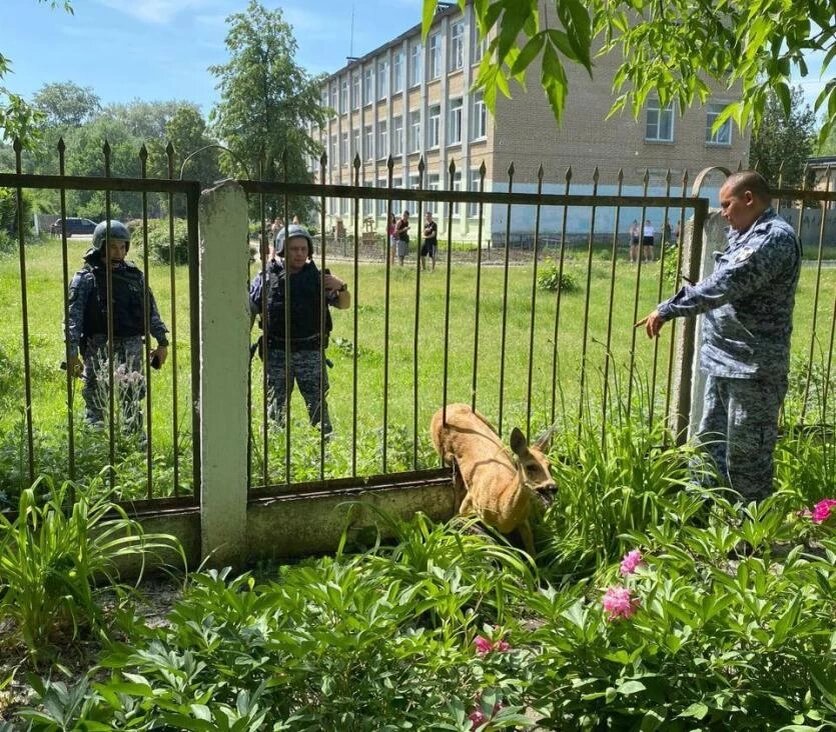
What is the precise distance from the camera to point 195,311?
4488 mm

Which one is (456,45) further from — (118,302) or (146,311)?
(146,311)

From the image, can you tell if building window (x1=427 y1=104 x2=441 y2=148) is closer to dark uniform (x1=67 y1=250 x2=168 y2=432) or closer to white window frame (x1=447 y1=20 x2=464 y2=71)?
white window frame (x1=447 y1=20 x2=464 y2=71)

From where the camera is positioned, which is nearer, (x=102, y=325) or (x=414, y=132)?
(x=102, y=325)

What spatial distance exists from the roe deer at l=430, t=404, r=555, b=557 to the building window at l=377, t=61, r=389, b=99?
138 feet

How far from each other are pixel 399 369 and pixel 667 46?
18.0ft

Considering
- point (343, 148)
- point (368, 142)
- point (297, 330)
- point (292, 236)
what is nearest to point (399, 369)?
point (297, 330)

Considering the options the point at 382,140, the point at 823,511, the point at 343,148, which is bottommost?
the point at 823,511

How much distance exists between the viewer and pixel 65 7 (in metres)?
8.12

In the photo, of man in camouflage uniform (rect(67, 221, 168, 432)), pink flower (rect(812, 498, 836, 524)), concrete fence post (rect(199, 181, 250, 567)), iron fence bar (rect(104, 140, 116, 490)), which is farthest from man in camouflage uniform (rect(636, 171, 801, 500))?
man in camouflage uniform (rect(67, 221, 168, 432))

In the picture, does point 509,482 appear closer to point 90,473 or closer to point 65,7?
point 90,473

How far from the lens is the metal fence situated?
4.50 m

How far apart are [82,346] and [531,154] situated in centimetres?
2928

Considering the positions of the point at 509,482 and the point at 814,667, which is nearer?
the point at 814,667

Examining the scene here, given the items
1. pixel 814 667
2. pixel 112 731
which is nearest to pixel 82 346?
pixel 112 731
